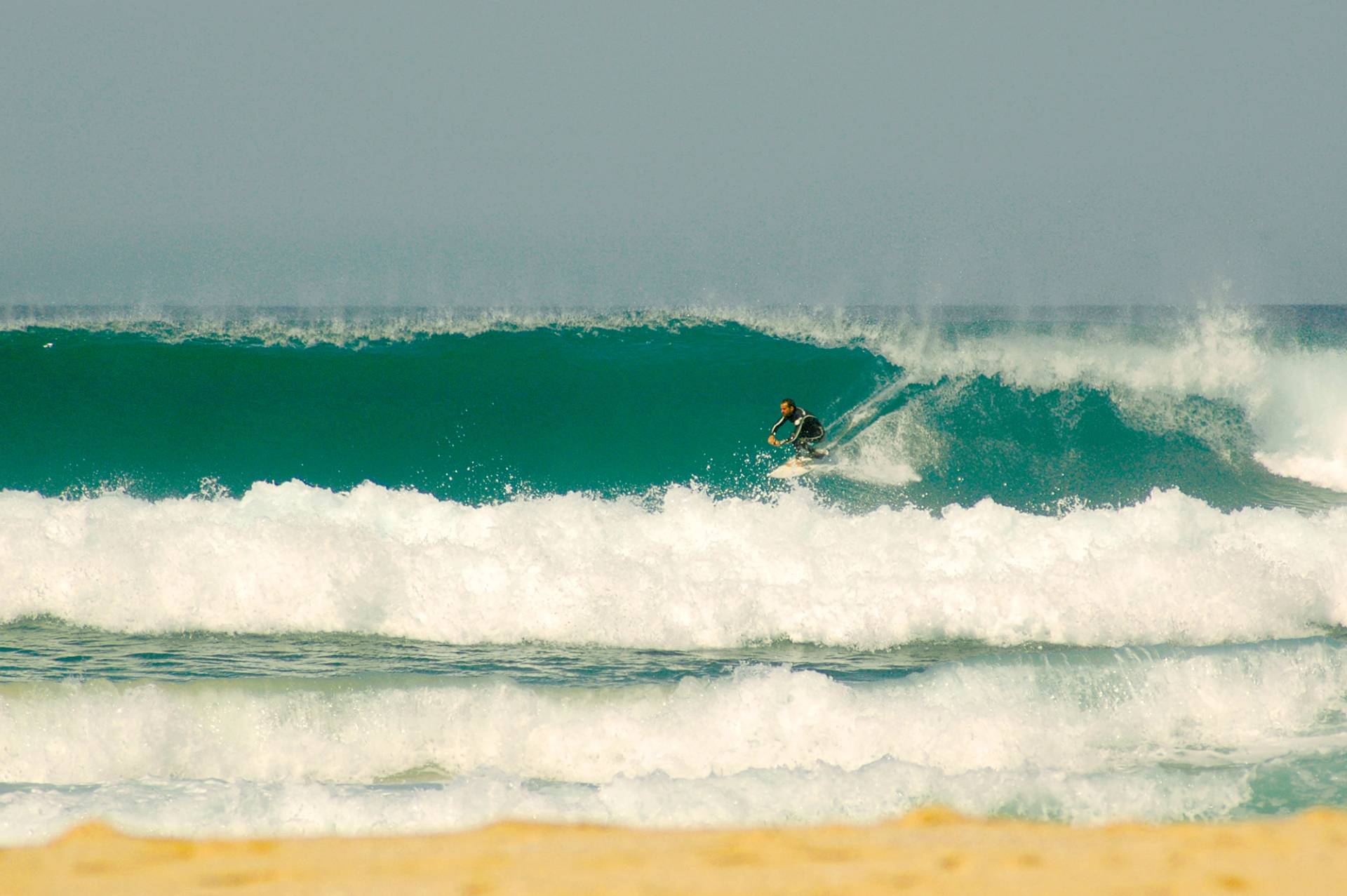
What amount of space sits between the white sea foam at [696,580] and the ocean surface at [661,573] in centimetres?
3

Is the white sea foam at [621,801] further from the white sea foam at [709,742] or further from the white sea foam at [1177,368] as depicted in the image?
the white sea foam at [1177,368]

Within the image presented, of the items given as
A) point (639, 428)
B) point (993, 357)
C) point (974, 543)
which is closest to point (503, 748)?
point (974, 543)

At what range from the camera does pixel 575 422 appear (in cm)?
1437

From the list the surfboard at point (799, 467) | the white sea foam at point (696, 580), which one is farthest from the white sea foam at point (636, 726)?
the surfboard at point (799, 467)

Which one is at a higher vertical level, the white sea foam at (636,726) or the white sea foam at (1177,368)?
the white sea foam at (1177,368)

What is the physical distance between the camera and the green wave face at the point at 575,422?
41.7 ft

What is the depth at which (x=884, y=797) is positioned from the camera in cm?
439

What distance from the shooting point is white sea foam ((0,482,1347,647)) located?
8.00 m

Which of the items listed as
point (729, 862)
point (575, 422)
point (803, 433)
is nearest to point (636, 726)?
point (729, 862)

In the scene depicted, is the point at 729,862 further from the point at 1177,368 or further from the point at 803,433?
the point at 1177,368

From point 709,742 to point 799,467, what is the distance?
22.9 feet

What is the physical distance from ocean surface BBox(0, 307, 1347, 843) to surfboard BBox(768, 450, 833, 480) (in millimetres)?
163

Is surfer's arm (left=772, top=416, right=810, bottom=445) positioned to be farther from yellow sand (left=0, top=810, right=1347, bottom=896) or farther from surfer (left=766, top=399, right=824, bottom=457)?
yellow sand (left=0, top=810, right=1347, bottom=896)

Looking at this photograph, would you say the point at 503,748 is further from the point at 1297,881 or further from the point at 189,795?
the point at 1297,881
